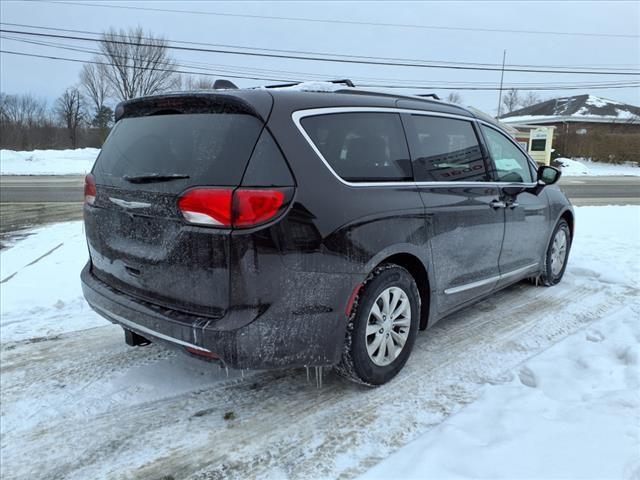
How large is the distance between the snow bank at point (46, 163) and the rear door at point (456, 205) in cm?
2330

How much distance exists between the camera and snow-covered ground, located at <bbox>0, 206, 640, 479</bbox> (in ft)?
7.76

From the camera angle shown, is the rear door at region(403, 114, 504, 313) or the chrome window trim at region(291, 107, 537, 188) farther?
the rear door at region(403, 114, 504, 313)

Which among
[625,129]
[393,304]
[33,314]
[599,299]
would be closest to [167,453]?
[393,304]

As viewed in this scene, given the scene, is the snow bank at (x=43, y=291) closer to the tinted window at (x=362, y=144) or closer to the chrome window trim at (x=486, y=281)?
the tinted window at (x=362, y=144)

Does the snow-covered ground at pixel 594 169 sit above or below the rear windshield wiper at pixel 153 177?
above

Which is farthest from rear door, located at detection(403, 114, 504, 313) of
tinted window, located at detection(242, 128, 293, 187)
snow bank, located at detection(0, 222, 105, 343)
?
snow bank, located at detection(0, 222, 105, 343)

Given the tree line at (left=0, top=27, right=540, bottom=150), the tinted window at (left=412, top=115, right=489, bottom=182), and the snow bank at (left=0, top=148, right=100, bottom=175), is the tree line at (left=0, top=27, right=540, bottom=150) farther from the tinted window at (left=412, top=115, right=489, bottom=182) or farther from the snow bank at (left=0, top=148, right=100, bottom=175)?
the tinted window at (left=412, top=115, right=489, bottom=182)

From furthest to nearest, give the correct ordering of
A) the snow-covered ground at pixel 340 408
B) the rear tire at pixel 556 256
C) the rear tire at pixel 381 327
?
the rear tire at pixel 556 256 → the rear tire at pixel 381 327 → the snow-covered ground at pixel 340 408

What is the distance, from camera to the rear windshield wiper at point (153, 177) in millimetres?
2485

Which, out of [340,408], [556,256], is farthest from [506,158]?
[340,408]

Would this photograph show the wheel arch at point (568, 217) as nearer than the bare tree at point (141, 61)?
Yes

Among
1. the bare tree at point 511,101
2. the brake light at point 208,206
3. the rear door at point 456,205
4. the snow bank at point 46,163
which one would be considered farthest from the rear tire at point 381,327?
the bare tree at point 511,101

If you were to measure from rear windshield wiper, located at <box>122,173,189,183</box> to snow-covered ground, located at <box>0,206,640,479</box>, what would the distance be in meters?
1.35

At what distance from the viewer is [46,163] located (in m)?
27.9
